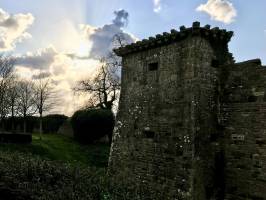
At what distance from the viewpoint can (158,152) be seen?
1441 centimetres

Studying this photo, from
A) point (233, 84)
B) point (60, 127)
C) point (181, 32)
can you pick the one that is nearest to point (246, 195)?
point (233, 84)

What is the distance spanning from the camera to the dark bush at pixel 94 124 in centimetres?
3362

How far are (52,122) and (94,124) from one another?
1064 cm

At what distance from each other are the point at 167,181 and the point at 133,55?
581 cm

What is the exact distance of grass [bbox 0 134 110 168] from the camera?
26.5 meters

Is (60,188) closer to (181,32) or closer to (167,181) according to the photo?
(167,181)

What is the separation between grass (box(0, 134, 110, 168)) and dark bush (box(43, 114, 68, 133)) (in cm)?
864

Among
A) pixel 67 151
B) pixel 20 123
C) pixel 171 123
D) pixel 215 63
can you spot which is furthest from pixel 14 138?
pixel 215 63

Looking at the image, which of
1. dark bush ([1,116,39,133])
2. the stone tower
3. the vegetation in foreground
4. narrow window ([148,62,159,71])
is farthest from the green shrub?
dark bush ([1,116,39,133])

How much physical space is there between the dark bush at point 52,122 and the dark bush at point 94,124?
876 centimetres

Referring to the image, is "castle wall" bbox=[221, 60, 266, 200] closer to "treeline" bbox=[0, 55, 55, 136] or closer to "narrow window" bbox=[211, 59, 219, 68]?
"narrow window" bbox=[211, 59, 219, 68]

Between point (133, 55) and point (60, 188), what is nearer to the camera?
point (60, 188)

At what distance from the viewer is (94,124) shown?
1325 inches

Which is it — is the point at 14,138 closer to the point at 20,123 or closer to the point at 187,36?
the point at 20,123
